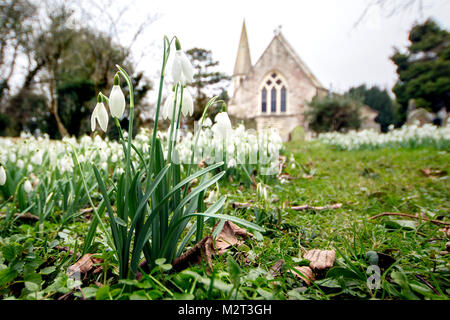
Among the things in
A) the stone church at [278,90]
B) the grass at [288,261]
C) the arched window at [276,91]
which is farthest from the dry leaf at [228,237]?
the arched window at [276,91]

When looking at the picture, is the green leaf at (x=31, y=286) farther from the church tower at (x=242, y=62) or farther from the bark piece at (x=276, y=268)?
the church tower at (x=242, y=62)

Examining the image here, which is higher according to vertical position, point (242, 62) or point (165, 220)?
point (242, 62)

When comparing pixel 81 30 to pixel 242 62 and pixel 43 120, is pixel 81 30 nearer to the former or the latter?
pixel 43 120

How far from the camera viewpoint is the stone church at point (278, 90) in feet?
68.3

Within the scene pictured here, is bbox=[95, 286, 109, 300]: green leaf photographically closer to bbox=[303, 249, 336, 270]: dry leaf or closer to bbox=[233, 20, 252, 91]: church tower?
bbox=[303, 249, 336, 270]: dry leaf

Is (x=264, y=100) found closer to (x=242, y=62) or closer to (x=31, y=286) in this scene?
(x=242, y=62)

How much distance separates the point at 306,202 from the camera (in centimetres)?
228

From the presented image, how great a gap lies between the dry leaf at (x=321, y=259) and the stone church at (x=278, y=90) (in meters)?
19.5

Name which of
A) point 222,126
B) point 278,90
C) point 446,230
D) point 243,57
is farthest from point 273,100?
point 222,126

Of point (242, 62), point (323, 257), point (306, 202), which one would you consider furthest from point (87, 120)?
point (242, 62)

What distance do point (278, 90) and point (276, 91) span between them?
0.61 feet

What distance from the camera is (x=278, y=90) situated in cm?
2177

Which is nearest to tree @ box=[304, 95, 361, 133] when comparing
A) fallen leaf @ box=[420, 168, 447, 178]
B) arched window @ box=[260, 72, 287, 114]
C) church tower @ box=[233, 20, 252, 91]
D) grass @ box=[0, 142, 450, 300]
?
arched window @ box=[260, 72, 287, 114]
